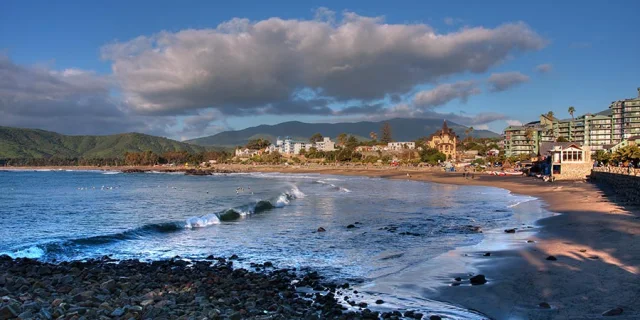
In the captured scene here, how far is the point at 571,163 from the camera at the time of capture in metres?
59.2

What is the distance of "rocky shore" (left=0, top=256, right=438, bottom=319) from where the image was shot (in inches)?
312

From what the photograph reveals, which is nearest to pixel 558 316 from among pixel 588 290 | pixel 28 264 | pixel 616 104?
pixel 588 290

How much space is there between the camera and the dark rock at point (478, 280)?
11.4m

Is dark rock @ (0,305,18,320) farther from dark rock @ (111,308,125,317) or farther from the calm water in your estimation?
the calm water

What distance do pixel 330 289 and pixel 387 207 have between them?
905 inches

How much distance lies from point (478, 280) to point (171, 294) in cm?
750

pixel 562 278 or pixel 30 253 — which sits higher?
pixel 562 278

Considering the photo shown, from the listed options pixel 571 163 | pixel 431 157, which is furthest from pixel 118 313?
pixel 431 157

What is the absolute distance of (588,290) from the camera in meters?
10.1

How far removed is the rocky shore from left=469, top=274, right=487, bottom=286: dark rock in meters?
2.92

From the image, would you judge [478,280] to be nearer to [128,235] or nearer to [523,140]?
[128,235]

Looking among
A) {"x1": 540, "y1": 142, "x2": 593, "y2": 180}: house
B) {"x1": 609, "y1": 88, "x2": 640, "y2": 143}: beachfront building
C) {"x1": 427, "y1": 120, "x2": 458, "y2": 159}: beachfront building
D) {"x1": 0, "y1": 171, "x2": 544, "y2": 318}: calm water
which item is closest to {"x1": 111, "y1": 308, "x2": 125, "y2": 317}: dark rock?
{"x1": 0, "y1": 171, "x2": 544, "y2": 318}: calm water

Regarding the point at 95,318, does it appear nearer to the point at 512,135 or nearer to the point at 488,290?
the point at 488,290

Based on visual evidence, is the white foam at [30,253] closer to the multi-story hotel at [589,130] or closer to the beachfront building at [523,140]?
the multi-story hotel at [589,130]
